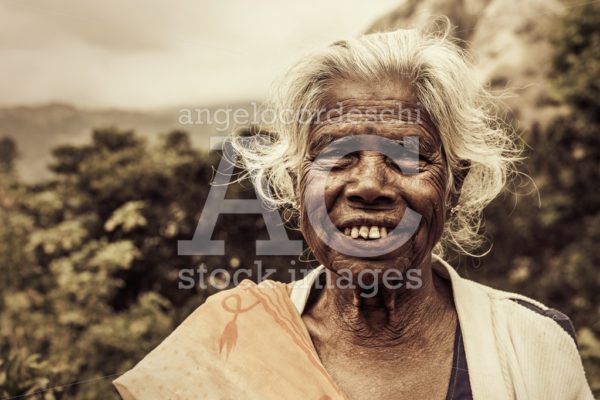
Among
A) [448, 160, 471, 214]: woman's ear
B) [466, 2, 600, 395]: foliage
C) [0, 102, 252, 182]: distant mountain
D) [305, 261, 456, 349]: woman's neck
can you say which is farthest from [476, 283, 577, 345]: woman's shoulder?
[466, 2, 600, 395]: foliage

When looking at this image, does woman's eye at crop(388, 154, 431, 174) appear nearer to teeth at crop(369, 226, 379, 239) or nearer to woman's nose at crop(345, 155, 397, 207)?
woman's nose at crop(345, 155, 397, 207)

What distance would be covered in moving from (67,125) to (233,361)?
13.7ft

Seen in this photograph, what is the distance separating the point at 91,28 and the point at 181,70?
0.74 metres

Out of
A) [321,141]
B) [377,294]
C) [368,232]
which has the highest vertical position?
[321,141]

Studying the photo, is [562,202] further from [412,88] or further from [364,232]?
[364,232]

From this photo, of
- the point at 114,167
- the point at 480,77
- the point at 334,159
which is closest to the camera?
the point at 334,159

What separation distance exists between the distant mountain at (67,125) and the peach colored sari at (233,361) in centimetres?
349

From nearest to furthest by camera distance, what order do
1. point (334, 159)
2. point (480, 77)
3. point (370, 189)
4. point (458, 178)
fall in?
point (370, 189)
point (334, 159)
point (458, 178)
point (480, 77)

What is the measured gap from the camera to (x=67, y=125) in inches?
225

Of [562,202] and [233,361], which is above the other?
[233,361]

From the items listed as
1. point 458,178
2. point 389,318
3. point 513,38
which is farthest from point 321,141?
point 513,38

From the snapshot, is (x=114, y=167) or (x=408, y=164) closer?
(x=408, y=164)

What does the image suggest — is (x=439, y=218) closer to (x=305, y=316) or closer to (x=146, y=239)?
(x=305, y=316)

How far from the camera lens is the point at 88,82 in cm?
555
